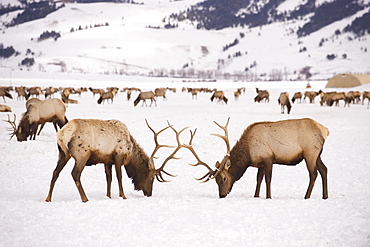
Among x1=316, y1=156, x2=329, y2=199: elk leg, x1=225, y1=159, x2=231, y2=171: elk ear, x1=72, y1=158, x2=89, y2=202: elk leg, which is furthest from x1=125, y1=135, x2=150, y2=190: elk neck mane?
x1=316, y1=156, x2=329, y2=199: elk leg

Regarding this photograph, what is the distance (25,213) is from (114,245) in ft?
6.36

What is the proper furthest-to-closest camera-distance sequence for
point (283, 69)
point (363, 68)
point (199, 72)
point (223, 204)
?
1. point (199, 72)
2. point (283, 69)
3. point (363, 68)
4. point (223, 204)

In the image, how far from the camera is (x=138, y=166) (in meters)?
8.48

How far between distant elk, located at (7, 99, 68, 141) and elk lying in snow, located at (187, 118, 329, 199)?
833 cm

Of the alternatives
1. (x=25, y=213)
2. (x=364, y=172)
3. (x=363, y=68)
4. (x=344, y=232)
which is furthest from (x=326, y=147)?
(x=363, y=68)

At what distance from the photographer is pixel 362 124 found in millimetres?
21094

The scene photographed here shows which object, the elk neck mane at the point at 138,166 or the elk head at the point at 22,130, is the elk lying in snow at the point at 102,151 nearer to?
the elk neck mane at the point at 138,166

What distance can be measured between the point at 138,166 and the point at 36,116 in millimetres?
7407

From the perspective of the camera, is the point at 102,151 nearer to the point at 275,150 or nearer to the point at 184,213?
the point at 184,213

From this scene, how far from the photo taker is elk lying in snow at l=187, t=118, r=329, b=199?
316 inches

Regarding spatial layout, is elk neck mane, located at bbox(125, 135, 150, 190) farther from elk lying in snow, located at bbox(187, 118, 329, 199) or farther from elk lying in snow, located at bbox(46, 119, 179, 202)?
elk lying in snow, located at bbox(187, 118, 329, 199)

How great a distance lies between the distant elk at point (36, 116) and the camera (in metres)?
14.5

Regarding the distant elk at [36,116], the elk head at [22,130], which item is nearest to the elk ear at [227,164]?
the distant elk at [36,116]

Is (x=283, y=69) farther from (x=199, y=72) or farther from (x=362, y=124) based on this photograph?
(x=362, y=124)
